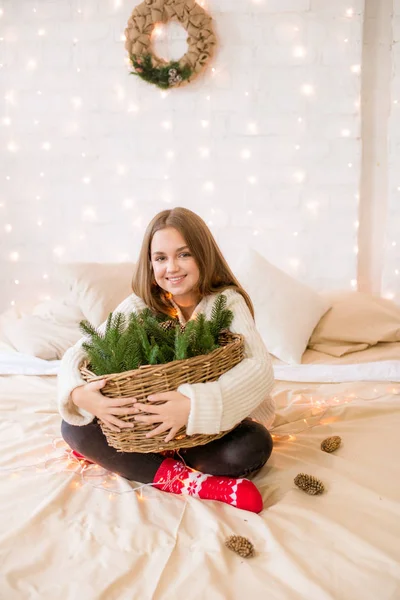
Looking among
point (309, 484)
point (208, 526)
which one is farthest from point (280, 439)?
point (208, 526)

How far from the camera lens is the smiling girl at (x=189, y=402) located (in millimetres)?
1093

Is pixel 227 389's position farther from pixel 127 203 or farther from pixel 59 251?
pixel 59 251

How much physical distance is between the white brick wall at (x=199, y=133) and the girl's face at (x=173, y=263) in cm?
130

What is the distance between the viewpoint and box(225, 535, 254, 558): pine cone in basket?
937 millimetres

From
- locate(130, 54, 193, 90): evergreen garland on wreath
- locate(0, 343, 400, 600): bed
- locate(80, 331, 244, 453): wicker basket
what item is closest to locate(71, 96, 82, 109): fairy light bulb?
locate(130, 54, 193, 90): evergreen garland on wreath

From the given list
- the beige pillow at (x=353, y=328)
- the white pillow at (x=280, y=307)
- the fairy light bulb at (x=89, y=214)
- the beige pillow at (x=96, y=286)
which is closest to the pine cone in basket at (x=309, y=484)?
the white pillow at (x=280, y=307)

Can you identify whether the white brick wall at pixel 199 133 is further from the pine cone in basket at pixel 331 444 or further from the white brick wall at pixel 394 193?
the pine cone in basket at pixel 331 444

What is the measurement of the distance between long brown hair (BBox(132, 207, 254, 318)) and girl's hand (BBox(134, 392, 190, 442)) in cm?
41

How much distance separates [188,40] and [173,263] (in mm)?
1569

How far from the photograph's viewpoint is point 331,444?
4.40 feet

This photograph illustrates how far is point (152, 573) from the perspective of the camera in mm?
900

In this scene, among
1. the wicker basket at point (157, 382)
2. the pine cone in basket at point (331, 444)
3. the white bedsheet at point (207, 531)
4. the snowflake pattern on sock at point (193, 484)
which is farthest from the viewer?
the pine cone in basket at point (331, 444)

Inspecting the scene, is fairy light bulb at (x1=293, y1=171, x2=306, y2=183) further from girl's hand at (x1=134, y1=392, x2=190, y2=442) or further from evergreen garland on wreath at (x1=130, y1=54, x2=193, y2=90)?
girl's hand at (x1=134, y1=392, x2=190, y2=442)

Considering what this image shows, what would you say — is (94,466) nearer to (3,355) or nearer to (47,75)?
(3,355)
